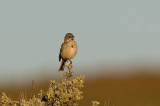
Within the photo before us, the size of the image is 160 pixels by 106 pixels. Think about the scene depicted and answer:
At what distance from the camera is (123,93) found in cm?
2606

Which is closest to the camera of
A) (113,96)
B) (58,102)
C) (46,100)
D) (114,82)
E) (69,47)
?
(58,102)

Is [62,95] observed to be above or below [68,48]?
below

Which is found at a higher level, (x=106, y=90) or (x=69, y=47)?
(x=106, y=90)

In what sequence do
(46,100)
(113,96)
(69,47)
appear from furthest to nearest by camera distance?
(113,96)
(69,47)
(46,100)

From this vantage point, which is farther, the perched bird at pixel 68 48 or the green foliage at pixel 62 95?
the perched bird at pixel 68 48

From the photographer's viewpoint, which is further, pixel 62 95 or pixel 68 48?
pixel 68 48

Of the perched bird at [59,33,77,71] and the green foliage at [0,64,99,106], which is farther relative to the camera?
the perched bird at [59,33,77,71]

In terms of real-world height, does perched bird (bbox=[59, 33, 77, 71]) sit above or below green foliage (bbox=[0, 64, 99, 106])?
above

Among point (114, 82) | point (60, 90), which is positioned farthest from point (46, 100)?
point (114, 82)

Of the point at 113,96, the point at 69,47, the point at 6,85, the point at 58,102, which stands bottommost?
the point at 58,102

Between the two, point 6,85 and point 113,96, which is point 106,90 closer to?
point 113,96

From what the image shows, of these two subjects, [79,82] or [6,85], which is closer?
[79,82]

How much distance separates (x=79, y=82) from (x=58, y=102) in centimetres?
66

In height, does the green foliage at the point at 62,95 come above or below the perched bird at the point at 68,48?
below
